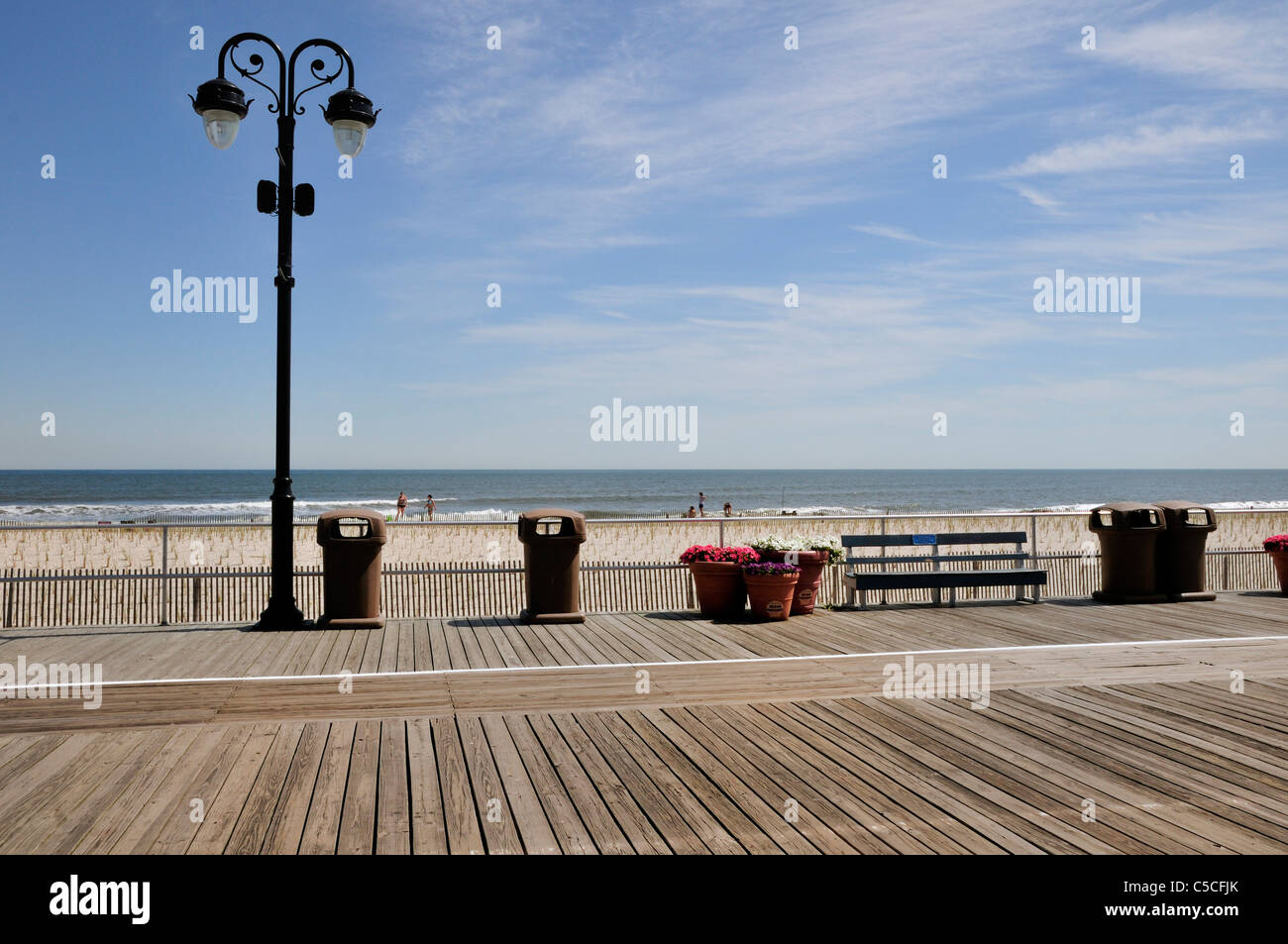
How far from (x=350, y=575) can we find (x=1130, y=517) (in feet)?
25.1

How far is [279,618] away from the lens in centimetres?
796

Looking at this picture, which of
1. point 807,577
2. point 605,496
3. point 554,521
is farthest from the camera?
point 605,496

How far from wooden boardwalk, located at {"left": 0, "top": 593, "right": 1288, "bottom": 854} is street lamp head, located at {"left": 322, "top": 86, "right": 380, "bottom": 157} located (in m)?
4.28

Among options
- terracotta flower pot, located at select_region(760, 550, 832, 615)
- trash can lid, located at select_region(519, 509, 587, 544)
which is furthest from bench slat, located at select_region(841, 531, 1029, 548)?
trash can lid, located at select_region(519, 509, 587, 544)

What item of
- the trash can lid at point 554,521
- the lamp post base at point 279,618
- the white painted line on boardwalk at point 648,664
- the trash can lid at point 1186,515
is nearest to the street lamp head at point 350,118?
the trash can lid at point 554,521

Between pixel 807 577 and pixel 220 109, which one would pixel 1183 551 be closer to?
pixel 807 577

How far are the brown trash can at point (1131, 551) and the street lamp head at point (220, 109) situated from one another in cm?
887

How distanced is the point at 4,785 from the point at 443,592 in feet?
24.5

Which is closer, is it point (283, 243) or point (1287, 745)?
point (1287, 745)

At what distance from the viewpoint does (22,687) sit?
5.71m

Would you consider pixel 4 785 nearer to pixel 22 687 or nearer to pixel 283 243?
pixel 22 687

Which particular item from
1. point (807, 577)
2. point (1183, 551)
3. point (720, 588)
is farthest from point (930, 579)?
point (1183, 551)
